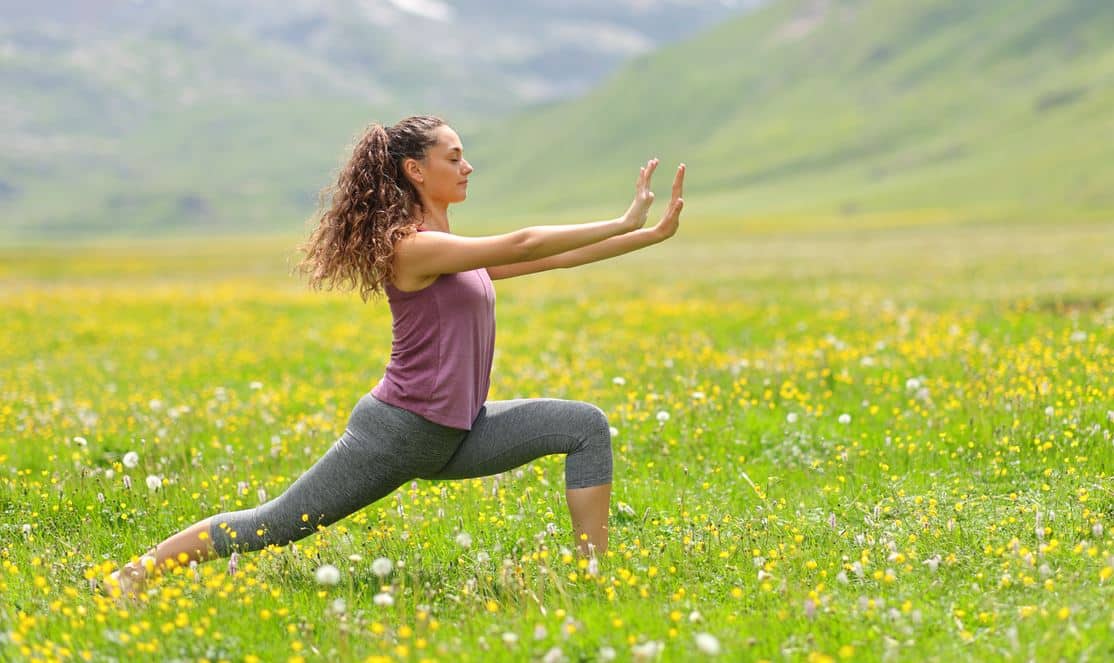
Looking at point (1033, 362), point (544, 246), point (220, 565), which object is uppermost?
point (544, 246)

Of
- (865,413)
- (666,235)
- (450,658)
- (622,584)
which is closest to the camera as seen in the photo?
(450,658)

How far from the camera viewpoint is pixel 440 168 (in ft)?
21.0

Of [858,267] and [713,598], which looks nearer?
[713,598]

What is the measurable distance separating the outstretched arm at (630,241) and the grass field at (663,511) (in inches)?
68.7

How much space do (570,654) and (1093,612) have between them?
2560 millimetres

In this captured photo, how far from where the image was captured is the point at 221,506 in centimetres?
823

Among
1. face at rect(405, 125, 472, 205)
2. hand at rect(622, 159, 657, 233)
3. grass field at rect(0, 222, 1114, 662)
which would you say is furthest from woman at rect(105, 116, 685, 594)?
grass field at rect(0, 222, 1114, 662)

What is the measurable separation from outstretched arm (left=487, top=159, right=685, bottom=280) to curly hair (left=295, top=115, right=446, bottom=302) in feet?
3.22

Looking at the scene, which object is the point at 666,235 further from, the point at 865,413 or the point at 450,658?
the point at 865,413

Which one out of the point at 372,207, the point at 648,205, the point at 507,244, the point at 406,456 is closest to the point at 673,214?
the point at 648,205

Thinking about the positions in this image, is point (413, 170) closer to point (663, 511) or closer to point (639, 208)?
point (639, 208)

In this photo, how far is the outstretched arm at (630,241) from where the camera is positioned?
19.9ft

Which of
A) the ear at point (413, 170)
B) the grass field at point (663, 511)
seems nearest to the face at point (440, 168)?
the ear at point (413, 170)

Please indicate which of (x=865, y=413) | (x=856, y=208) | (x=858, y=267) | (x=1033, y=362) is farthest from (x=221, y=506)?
(x=856, y=208)
